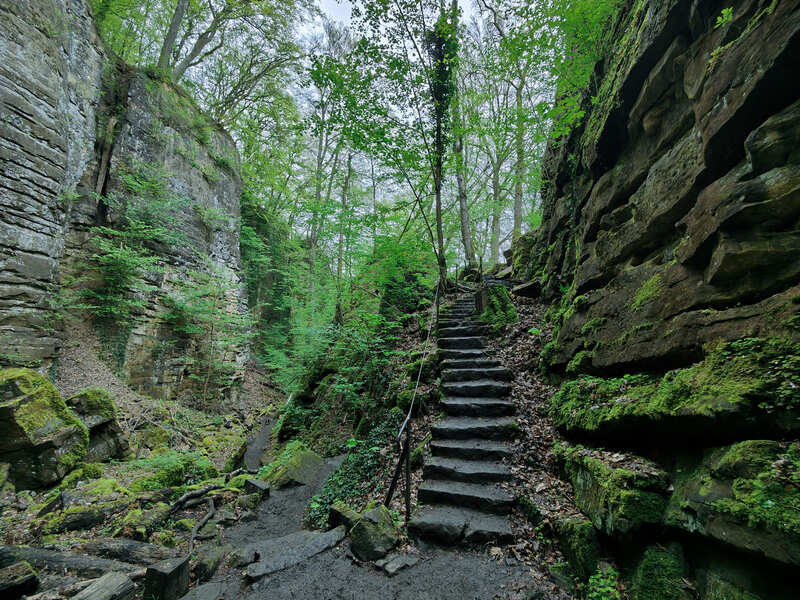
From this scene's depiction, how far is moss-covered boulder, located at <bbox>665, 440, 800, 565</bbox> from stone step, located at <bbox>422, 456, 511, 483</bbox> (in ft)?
6.09

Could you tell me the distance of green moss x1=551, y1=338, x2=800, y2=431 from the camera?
1905 millimetres

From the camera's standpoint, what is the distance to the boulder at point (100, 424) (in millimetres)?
5969

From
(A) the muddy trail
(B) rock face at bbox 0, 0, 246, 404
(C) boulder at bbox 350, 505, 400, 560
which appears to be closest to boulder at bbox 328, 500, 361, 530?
(A) the muddy trail

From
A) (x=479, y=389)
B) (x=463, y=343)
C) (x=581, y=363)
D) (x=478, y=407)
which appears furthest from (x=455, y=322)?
(x=581, y=363)

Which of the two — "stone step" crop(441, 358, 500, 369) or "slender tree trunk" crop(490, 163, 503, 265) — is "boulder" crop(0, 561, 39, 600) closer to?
"stone step" crop(441, 358, 500, 369)

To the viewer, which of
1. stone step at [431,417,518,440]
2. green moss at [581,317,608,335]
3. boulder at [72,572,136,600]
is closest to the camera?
boulder at [72,572,136,600]

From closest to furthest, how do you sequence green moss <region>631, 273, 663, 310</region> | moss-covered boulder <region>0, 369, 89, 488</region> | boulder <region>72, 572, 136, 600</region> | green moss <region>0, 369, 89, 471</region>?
boulder <region>72, 572, 136, 600</region> → green moss <region>631, 273, 663, 310</region> → moss-covered boulder <region>0, 369, 89, 488</region> → green moss <region>0, 369, 89, 471</region>

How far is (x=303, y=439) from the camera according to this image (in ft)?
25.4

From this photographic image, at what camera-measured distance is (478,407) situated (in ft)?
15.6

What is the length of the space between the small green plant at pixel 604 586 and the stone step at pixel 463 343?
4.33 m

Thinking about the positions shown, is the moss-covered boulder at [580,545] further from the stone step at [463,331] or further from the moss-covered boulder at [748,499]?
the stone step at [463,331]

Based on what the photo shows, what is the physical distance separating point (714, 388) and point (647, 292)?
146 cm

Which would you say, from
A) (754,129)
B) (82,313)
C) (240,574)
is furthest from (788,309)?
(82,313)

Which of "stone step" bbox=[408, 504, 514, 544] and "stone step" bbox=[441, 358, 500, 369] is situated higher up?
"stone step" bbox=[441, 358, 500, 369]
